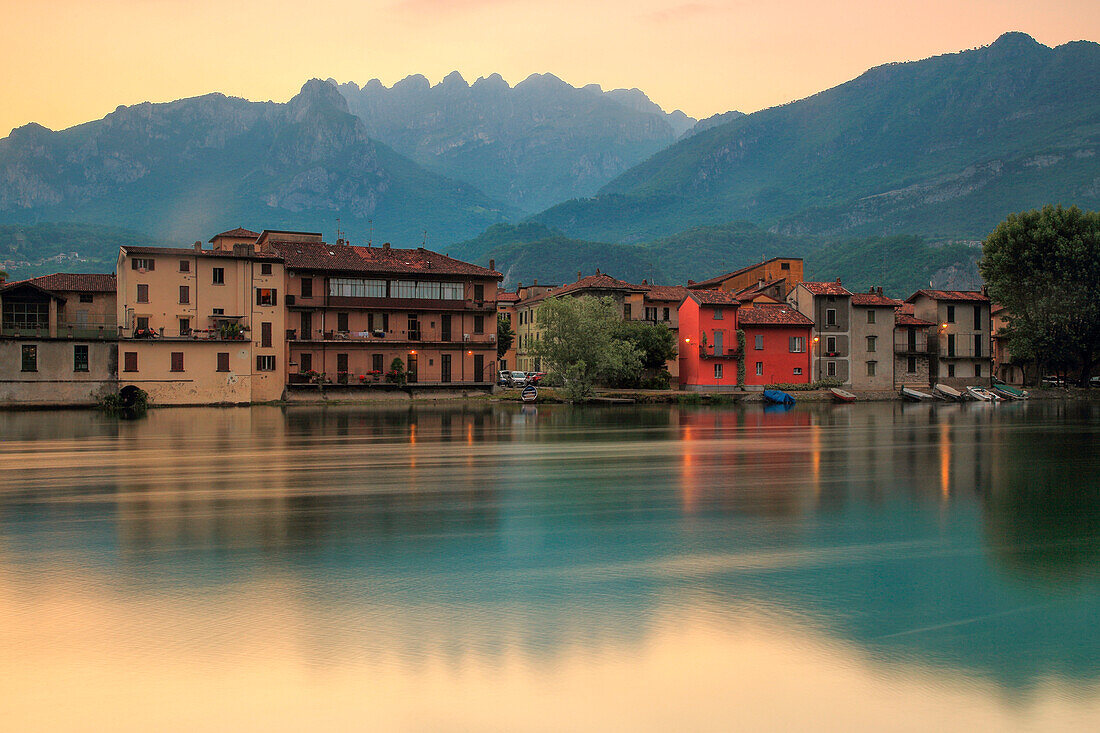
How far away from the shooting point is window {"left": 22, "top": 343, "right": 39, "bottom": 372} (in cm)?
5819

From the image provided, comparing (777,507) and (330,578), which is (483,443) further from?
(330,578)

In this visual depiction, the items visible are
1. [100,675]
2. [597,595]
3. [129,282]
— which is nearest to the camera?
[100,675]

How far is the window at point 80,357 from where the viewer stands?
195ft

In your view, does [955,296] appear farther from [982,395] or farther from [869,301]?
[869,301]

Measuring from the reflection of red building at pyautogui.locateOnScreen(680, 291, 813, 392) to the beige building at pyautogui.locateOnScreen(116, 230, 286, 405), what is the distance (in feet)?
122

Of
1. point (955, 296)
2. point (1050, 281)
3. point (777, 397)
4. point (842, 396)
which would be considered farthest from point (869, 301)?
point (1050, 281)

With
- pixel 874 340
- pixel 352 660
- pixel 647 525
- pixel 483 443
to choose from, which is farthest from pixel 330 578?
pixel 874 340

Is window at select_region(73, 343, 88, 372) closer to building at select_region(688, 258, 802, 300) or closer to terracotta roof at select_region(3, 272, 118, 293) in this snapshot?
terracotta roof at select_region(3, 272, 118, 293)

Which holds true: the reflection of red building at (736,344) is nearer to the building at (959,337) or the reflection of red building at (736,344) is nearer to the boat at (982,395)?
the building at (959,337)

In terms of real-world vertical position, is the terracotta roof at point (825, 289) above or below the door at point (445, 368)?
above

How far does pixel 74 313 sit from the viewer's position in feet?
228

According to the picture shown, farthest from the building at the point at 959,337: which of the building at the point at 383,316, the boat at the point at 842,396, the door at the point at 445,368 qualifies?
the door at the point at 445,368

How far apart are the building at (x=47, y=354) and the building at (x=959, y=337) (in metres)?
75.9

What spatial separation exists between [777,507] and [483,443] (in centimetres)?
1822
